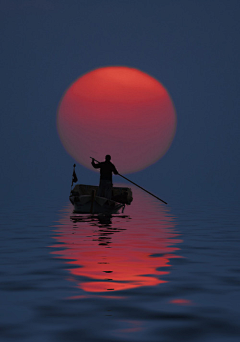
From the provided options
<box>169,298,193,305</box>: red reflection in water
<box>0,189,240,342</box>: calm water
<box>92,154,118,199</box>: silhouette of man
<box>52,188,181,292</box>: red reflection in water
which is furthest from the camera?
<box>92,154,118,199</box>: silhouette of man

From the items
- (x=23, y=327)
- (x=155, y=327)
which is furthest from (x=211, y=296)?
(x=23, y=327)

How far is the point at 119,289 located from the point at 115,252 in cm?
560

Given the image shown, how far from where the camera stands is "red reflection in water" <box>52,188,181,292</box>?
11.9 m

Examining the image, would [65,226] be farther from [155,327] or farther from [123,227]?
[155,327]

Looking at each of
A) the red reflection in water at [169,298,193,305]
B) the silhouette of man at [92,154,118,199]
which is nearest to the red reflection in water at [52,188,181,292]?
the red reflection in water at [169,298,193,305]

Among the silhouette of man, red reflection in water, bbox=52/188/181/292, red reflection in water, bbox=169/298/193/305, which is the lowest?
red reflection in water, bbox=169/298/193/305

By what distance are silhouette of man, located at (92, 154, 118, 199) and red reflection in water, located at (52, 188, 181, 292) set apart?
5.53m

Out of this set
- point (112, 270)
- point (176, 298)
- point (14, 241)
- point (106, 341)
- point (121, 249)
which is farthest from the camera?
point (14, 241)

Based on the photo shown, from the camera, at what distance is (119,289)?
10.8 meters

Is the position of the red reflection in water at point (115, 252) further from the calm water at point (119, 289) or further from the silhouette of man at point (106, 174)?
the silhouette of man at point (106, 174)

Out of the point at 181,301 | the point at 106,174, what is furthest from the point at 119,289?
the point at 106,174

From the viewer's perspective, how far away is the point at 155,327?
8.12 meters

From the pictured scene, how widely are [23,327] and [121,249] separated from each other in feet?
30.2

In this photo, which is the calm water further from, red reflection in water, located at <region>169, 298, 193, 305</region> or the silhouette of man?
the silhouette of man
